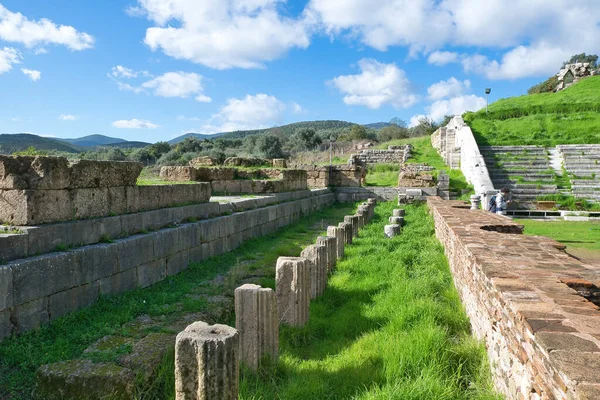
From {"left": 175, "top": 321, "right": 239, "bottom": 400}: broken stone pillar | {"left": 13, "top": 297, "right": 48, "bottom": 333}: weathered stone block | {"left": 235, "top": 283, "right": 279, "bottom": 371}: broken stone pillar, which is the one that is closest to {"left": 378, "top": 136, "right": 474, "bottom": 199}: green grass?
{"left": 235, "top": 283, "right": 279, "bottom": 371}: broken stone pillar

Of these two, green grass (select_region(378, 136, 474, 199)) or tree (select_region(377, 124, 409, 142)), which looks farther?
tree (select_region(377, 124, 409, 142))

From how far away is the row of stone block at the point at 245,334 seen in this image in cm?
295

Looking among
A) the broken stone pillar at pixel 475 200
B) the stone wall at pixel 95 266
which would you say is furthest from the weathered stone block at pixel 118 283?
the broken stone pillar at pixel 475 200

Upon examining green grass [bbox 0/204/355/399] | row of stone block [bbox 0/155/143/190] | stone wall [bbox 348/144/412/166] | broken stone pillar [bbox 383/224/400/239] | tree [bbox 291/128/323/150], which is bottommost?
green grass [bbox 0/204/355/399]

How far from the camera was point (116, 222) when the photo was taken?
6.34m

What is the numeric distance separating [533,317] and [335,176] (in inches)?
799

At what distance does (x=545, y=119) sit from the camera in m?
27.8

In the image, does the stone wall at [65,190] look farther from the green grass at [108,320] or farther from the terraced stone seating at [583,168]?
the terraced stone seating at [583,168]

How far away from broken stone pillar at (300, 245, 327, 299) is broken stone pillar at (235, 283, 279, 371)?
5.66ft

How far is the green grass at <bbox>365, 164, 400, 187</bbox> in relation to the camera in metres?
23.5

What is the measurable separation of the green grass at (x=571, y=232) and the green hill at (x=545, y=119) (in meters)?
10.0

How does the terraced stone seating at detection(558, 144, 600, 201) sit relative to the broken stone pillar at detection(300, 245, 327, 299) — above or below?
above

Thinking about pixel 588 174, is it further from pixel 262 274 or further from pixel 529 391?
pixel 529 391

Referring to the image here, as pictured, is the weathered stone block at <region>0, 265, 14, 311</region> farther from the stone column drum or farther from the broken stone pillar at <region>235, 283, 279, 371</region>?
the stone column drum
